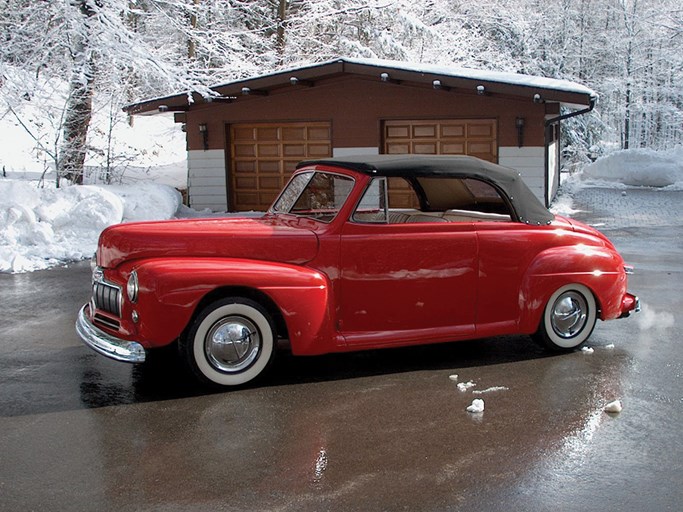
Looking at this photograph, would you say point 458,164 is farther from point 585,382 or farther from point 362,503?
point 362,503

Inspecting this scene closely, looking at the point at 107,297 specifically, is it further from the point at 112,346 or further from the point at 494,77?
the point at 494,77

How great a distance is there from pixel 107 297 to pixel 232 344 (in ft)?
3.27

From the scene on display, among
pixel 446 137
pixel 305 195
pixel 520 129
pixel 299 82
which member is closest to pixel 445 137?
pixel 446 137

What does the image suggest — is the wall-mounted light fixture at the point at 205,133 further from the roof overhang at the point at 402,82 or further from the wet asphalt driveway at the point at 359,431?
the wet asphalt driveway at the point at 359,431

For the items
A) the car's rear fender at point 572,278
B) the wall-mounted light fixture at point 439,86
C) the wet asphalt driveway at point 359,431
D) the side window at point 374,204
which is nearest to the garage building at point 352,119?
the wall-mounted light fixture at point 439,86

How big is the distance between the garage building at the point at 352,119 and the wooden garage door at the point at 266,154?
1.0 inches

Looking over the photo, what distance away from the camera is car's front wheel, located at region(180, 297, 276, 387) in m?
5.21

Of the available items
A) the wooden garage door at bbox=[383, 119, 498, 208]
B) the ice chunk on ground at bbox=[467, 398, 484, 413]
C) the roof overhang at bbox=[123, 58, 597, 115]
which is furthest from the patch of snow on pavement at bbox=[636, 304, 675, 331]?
the wooden garage door at bbox=[383, 119, 498, 208]

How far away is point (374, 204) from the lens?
5.94m

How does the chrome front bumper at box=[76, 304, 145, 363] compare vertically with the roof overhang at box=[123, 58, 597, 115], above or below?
below

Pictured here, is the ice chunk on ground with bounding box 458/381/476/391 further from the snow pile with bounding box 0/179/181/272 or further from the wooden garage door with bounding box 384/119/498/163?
the wooden garage door with bounding box 384/119/498/163

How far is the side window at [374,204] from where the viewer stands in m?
5.85

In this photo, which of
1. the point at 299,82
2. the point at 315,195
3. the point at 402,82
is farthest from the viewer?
the point at 299,82

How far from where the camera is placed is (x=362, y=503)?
3.60 metres
